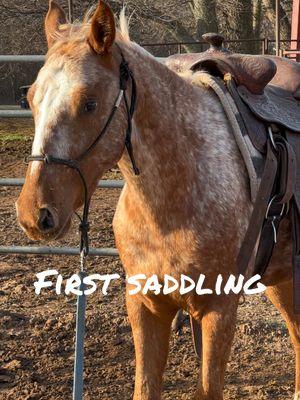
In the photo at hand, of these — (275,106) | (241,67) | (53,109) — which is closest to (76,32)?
(53,109)

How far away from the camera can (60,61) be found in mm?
2402

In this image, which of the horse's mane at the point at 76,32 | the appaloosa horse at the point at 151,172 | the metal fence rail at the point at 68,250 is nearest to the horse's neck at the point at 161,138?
the appaloosa horse at the point at 151,172

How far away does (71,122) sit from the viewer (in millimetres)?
2352

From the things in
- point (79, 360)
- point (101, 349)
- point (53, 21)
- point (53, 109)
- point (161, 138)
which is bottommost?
point (101, 349)

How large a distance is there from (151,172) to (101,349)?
5.96ft

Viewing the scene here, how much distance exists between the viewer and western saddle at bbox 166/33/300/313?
9.37 ft

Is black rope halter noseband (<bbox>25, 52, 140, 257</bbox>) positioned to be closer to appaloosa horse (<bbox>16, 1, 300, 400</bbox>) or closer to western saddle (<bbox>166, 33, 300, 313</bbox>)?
appaloosa horse (<bbox>16, 1, 300, 400</bbox>)

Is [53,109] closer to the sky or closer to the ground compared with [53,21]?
closer to the ground

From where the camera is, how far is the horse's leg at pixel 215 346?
108 inches

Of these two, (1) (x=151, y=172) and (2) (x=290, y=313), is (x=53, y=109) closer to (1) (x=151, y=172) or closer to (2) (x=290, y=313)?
(1) (x=151, y=172)

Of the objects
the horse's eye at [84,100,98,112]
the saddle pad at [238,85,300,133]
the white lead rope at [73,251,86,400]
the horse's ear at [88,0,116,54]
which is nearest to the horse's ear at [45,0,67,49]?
the horse's ear at [88,0,116,54]

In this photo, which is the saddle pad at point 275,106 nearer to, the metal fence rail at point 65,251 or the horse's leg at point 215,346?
the horse's leg at point 215,346

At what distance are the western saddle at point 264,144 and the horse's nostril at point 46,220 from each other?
0.82 metres

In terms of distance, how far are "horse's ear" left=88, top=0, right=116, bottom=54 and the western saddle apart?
0.70 meters
